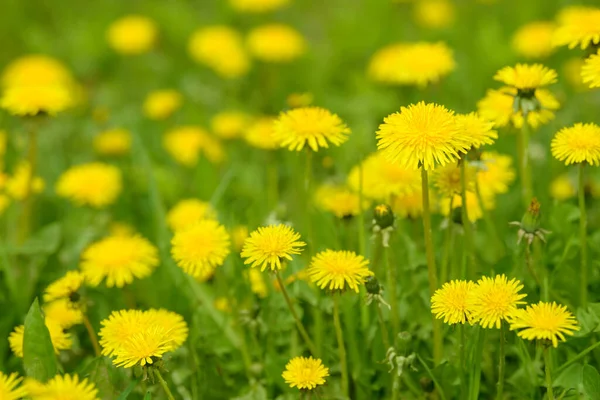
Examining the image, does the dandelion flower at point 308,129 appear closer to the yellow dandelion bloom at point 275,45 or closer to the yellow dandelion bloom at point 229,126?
the yellow dandelion bloom at point 229,126

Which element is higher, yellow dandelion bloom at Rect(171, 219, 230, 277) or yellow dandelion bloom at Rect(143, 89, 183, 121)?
yellow dandelion bloom at Rect(143, 89, 183, 121)

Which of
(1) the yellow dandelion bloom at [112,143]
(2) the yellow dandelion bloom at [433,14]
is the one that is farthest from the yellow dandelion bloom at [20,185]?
(2) the yellow dandelion bloom at [433,14]

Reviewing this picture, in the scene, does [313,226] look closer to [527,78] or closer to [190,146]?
[527,78]

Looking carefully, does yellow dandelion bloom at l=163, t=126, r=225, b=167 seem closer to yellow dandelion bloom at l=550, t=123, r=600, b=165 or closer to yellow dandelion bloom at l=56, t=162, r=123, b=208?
yellow dandelion bloom at l=56, t=162, r=123, b=208

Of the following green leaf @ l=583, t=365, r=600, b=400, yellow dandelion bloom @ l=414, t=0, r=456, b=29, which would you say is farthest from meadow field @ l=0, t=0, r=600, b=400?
yellow dandelion bloom @ l=414, t=0, r=456, b=29

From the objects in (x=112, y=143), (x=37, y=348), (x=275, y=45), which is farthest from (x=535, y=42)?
(x=37, y=348)

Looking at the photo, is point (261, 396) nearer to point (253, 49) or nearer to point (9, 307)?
point (9, 307)
